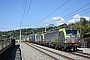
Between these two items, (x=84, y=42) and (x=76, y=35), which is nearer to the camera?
(x=76, y=35)

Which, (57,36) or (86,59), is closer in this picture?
(86,59)

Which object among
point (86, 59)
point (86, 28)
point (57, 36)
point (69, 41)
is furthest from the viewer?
point (86, 28)

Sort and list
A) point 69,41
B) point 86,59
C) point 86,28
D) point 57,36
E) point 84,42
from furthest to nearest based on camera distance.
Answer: point 86,28 < point 84,42 < point 57,36 < point 69,41 < point 86,59

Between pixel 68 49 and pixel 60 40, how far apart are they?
189 centimetres

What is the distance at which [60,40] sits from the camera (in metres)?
26.1

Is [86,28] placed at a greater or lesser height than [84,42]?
greater

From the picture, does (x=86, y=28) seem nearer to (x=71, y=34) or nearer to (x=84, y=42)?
(x=84, y=42)

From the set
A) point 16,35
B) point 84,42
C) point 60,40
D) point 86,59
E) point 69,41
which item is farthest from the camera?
point 16,35

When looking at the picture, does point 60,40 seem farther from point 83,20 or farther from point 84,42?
point 83,20

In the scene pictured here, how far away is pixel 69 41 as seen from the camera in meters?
23.9

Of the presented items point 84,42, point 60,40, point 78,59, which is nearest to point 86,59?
point 78,59

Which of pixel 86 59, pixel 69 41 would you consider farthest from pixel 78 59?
pixel 69 41

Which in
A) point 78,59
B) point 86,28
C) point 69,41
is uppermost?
point 86,28

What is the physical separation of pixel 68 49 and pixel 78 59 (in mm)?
9052
